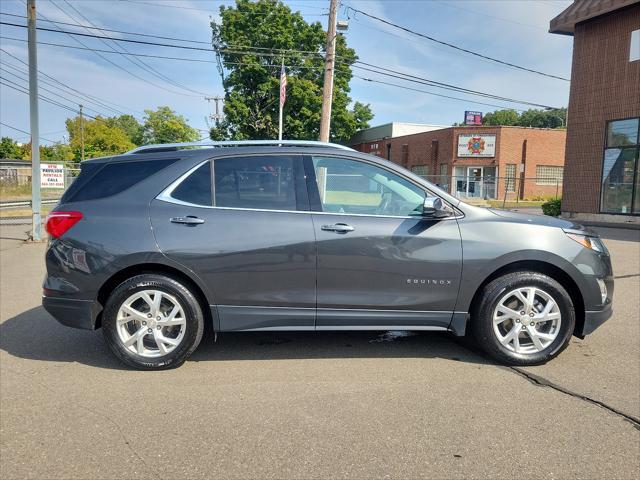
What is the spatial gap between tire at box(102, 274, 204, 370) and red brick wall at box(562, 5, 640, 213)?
17.6 metres

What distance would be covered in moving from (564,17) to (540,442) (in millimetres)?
19489

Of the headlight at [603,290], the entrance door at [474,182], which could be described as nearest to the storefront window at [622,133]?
the headlight at [603,290]

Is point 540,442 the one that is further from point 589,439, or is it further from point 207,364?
point 207,364

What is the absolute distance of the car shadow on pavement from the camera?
4527 mm

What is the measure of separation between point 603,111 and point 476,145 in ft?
69.8

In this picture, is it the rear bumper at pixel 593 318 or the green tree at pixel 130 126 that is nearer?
the rear bumper at pixel 593 318

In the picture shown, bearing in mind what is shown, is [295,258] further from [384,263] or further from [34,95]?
[34,95]

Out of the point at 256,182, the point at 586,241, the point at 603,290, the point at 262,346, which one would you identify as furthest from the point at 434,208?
the point at 262,346

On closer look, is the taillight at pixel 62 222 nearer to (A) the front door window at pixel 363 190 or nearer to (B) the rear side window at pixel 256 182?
(B) the rear side window at pixel 256 182

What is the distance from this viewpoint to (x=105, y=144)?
8438 cm

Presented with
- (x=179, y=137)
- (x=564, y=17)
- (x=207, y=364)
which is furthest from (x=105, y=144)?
(x=207, y=364)

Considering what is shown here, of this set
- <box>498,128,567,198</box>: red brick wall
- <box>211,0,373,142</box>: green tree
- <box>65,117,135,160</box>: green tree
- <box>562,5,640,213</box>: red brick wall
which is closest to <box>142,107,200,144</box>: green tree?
<box>65,117,135,160</box>: green tree

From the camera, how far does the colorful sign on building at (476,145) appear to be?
38375 mm

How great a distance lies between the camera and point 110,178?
14.1ft
